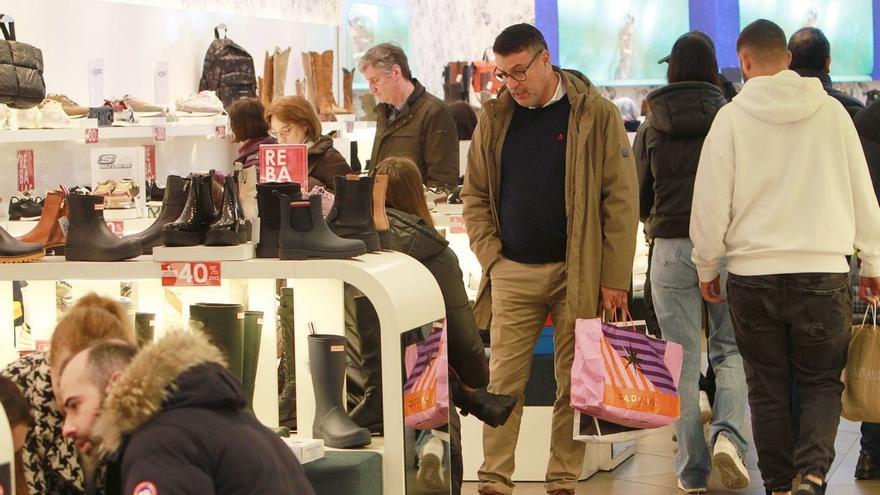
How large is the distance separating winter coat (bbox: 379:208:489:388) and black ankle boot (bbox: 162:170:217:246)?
66cm

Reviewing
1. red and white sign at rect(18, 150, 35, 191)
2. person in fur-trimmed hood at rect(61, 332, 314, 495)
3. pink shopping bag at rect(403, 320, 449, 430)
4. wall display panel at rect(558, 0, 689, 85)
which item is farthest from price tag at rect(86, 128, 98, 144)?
wall display panel at rect(558, 0, 689, 85)

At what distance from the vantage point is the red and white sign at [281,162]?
3.55 m

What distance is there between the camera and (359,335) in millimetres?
3631

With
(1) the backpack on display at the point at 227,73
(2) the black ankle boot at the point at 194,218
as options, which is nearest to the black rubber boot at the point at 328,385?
(2) the black ankle boot at the point at 194,218

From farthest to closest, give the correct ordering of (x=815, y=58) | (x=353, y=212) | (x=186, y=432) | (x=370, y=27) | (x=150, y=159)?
(x=370, y=27)
(x=150, y=159)
(x=815, y=58)
(x=353, y=212)
(x=186, y=432)

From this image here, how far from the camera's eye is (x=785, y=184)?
434 centimetres

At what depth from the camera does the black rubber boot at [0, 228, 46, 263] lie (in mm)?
3436

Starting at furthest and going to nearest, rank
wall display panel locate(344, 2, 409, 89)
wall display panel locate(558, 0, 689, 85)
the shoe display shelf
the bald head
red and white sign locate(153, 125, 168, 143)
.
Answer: wall display panel locate(558, 0, 689, 85), wall display panel locate(344, 2, 409, 89), red and white sign locate(153, 125, 168, 143), the bald head, the shoe display shelf

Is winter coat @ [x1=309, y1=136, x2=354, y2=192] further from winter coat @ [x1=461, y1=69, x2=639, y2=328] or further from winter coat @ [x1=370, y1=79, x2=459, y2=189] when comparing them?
winter coat @ [x1=461, y1=69, x2=639, y2=328]

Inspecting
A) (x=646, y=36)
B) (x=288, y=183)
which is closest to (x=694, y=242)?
(x=288, y=183)

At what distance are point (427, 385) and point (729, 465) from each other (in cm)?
211

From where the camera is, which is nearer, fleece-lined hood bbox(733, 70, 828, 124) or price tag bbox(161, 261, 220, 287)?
price tag bbox(161, 261, 220, 287)

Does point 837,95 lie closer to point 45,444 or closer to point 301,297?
point 301,297

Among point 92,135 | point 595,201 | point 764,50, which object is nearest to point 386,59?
point 92,135
